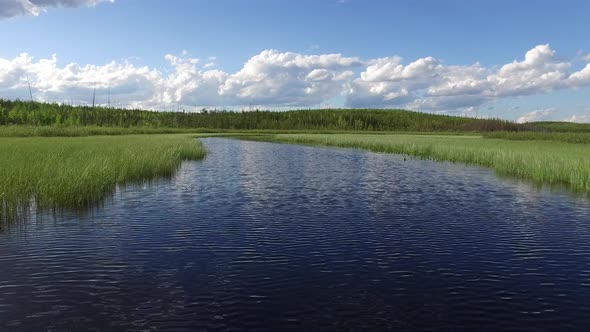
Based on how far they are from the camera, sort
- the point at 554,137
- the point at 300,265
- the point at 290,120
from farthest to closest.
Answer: the point at 290,120, the point at 554,137, the point at 300,265

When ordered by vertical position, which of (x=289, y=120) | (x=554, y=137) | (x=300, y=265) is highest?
(x=289, y=120)

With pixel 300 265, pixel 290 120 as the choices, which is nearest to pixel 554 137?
pixel 300 265

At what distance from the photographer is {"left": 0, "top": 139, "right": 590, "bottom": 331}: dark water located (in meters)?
8.77

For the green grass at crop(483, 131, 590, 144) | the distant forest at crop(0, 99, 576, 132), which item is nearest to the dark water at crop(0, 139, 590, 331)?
the green grass at crop(483, 131, 590, 144)

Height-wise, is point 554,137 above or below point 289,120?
below

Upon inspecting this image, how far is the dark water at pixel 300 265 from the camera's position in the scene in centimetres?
877

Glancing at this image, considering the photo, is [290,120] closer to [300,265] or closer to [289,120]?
[289,120]

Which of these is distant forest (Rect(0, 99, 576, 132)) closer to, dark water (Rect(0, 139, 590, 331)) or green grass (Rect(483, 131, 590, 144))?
green grass (Rect(483, 131, 590, 144))

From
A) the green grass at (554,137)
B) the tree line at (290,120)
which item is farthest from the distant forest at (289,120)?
the green grass at (554,137)

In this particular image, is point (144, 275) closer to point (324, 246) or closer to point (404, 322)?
point (324, 246)

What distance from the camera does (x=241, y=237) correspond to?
1451cm

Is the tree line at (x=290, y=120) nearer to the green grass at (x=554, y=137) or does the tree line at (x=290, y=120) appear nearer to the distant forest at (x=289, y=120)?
the distant forest at (x=289, y=120)

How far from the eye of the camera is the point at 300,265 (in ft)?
38.5

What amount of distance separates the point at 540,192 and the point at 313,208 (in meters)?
12.3
